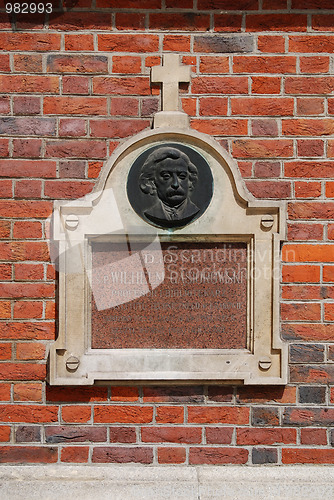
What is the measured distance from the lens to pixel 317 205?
2.40 meters

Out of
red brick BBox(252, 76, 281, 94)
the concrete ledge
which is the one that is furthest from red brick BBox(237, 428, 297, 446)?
red brick BBox(252, 76, 281, 94)

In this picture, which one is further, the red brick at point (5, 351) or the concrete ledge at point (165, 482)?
the red brick at point (5, 351)

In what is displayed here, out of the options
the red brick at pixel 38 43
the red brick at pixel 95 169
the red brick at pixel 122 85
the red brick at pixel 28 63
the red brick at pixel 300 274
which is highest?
the red brick at pixel 38 43

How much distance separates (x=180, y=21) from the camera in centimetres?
238

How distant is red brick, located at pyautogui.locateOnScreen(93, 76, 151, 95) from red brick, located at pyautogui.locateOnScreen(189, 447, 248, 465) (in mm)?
1772

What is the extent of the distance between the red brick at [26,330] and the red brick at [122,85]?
1172mm

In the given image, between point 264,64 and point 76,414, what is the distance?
76.5 inches

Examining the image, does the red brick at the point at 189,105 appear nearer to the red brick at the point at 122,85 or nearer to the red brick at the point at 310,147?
the red brick at the point at 122,85

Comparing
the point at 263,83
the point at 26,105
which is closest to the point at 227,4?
the point at 263,83

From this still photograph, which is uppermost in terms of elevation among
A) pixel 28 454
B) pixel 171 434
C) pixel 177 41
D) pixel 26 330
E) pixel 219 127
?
pixel 177 41

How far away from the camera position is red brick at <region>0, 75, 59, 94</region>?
2381mm

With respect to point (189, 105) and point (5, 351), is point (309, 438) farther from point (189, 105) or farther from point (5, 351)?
point (189, 105)

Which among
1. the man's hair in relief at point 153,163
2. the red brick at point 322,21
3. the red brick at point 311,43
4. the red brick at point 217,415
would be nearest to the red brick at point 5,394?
the red brick at point 217,415

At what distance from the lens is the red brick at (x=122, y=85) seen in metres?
2.38
